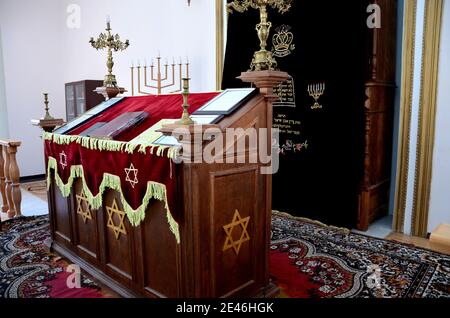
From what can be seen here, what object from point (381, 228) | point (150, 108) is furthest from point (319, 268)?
point (150, 108)

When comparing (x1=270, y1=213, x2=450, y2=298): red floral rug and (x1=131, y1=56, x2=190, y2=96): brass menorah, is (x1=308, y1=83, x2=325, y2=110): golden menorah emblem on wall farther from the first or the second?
(x1=131, y1=56, x2=190, y2=96): brass menorah

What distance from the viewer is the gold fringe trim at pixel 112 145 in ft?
5.92

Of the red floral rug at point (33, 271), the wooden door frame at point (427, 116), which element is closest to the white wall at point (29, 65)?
the red floral rug at point (33, 271)

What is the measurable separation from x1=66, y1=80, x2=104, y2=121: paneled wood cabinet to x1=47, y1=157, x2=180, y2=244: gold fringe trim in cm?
316

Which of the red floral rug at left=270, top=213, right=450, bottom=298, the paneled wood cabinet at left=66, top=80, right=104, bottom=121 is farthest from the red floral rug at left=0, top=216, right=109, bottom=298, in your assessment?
the paneled wood cabinet at left=66, top=80, right=104, bottom=121

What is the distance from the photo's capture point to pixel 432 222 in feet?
11.4

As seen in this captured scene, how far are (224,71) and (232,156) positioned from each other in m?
2.76

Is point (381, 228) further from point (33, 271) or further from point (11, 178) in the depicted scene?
point (11, 178)

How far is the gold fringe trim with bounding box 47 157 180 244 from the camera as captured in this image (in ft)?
6.17

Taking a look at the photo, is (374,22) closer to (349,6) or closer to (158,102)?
(349,6)

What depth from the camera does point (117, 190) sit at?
2260 millimetres

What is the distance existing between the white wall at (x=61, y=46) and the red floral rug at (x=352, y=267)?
279 centimetres

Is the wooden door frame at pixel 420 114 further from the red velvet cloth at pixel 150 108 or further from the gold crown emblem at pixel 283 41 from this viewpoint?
the red velvet cloth at pixel 150 108
